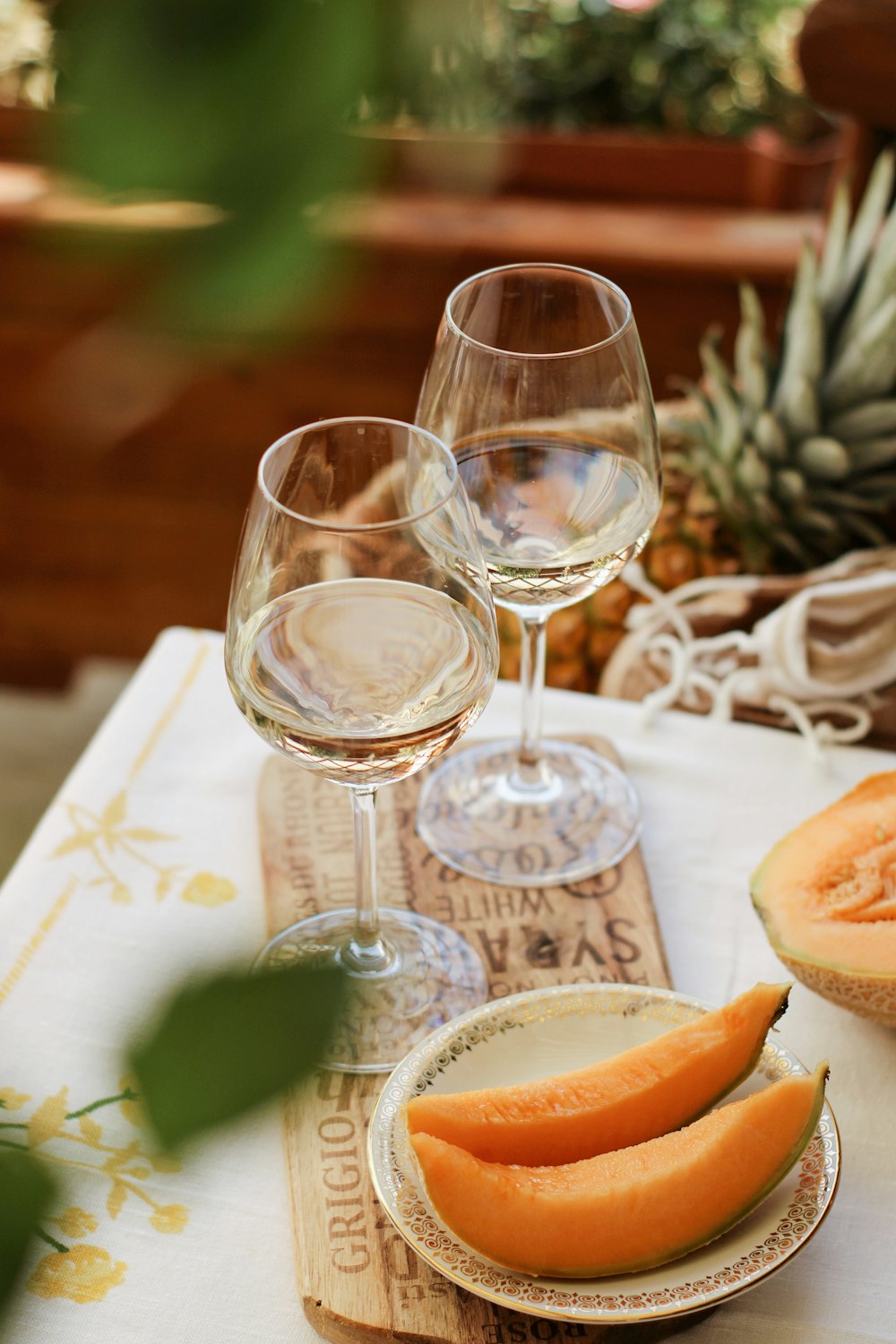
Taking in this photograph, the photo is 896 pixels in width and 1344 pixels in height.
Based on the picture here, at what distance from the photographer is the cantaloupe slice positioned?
0.54 m

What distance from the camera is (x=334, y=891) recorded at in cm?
84

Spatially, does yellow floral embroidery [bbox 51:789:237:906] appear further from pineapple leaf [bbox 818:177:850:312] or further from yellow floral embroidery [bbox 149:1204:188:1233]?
pineapple leaf [bbox 818:177:850:312]

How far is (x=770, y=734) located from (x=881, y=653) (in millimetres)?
173

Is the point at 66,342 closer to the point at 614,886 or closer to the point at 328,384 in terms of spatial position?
the point at 328,384

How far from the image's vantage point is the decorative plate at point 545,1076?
1.77 feet

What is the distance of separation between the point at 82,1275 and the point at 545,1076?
22cm

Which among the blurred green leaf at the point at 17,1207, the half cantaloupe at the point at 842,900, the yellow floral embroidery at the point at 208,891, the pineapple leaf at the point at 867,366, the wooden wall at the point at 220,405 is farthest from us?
the wooden wall at the point at 220,405

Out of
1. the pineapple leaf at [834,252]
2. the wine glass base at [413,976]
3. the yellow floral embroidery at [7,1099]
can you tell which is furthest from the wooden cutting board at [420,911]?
the pineapple leaf at [834,252]

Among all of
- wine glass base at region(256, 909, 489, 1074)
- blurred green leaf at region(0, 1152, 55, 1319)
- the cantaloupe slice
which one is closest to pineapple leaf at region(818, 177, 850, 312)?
wine glass base at region(256, 909, 489, 1074)

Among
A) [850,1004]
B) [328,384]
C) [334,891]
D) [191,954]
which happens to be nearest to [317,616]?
[334,891]

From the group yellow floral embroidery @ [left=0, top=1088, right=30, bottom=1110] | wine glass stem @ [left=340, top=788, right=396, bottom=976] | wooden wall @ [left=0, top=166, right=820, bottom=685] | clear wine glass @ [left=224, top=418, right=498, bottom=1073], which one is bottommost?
wooden wall @ [left=0, top=166, right=820, bottom=685]

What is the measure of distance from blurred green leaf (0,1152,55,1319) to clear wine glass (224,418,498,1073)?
45cm

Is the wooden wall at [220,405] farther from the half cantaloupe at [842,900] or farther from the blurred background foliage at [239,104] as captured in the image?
the blurred background foliage at [239,104]

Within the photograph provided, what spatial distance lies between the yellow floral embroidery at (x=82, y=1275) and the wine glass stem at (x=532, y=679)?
43cm
